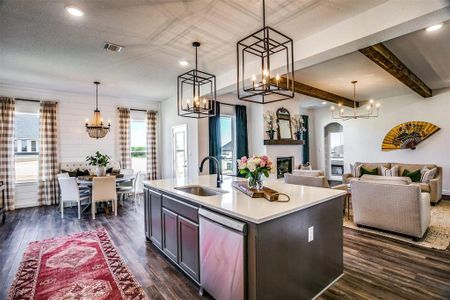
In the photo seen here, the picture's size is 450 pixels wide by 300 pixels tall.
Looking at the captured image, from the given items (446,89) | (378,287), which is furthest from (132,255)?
(446,89)

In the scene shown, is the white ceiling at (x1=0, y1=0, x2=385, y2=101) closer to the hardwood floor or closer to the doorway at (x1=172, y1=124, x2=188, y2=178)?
the doorway at (x1=172, y1=124, x2=188, y2=178)

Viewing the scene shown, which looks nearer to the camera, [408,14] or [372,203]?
[408,14]

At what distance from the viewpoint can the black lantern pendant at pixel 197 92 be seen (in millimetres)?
3562

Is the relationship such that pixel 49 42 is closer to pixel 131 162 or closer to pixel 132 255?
pixel 132 255

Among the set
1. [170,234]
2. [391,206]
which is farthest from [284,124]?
[170,234]

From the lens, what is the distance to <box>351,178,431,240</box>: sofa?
3.32 m

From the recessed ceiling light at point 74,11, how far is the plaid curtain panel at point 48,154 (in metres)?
4.24

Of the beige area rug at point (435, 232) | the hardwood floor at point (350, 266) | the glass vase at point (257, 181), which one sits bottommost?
the hardwood floor at point (350, 266)

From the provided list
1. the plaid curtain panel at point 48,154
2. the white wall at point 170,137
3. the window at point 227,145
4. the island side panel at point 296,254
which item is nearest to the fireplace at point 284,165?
the window at point 227,145

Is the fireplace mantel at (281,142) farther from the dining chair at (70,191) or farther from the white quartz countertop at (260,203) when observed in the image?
the dining chair at (70,191)

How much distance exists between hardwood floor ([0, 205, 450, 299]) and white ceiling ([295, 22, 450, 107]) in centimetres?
305

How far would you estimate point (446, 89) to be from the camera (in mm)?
6473

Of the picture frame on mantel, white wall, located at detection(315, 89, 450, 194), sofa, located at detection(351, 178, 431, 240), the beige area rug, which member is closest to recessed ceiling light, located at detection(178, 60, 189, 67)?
the picture frame on mantel

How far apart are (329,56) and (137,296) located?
3715 mm
